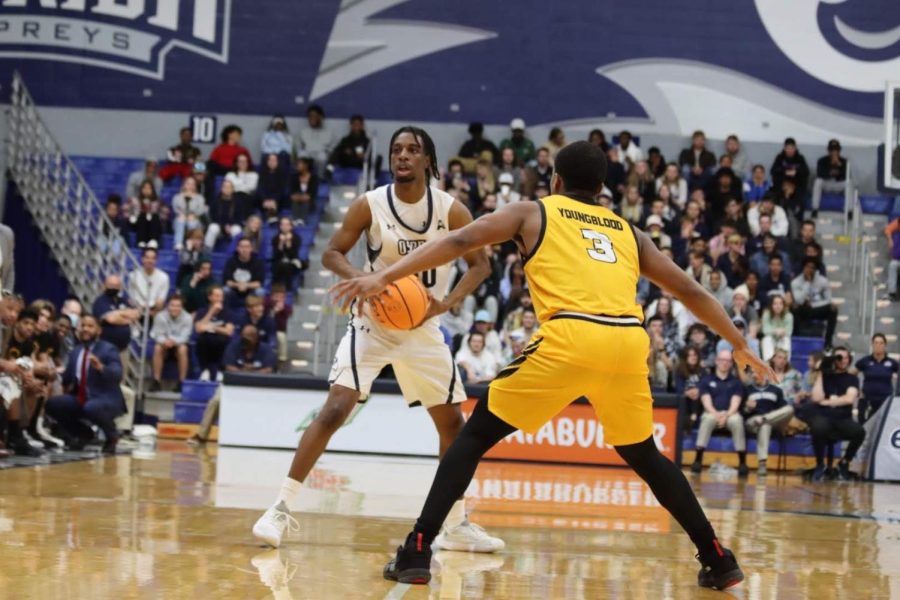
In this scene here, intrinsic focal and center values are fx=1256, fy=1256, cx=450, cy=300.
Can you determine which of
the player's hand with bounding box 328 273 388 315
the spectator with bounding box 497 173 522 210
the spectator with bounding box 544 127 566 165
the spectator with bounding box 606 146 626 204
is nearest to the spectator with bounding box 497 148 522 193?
the spectator with bounding box 497 173 522 210

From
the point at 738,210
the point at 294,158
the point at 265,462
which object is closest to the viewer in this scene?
the point at 265,462

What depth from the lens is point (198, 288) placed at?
18.0 meters

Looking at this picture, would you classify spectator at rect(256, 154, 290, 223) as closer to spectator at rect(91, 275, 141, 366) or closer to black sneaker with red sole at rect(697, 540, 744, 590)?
spectator at rect(91, 275, 141, 366)

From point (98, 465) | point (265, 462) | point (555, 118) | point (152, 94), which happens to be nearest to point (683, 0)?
point (555, 118)

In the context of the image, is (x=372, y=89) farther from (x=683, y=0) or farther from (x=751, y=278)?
(x=751, y=278)

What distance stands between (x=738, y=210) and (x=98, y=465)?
12290 millimetres

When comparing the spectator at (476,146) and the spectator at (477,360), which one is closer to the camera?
the spectator at (477,360)

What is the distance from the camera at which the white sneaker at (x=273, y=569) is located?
16.6 ft

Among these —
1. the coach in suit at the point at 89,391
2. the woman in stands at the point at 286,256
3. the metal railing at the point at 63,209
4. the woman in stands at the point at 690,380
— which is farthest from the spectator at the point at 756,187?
the coach in suit at the point at 89,391

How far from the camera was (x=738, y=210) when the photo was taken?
19984 mm

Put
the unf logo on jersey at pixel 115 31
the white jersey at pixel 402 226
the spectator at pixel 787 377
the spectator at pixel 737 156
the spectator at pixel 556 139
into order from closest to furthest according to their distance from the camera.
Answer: the white jersey at pixel 402 226, the spectator at pixel 787 377, the spectator at pixel 556 139, the spectator at pixel 737 156, the unf logo on jersey at pixel 115 31

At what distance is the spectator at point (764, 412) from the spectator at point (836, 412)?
0.40 m

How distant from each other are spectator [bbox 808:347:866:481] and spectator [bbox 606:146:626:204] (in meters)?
6.03

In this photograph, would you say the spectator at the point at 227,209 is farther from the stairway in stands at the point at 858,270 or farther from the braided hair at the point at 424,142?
the braided hair at the point at 424,142
